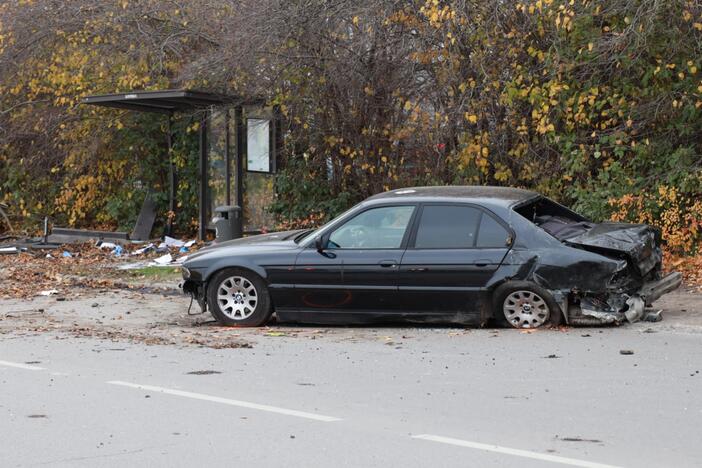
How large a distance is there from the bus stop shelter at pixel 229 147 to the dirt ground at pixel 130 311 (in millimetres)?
3302

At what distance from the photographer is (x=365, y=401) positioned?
825 centimetres

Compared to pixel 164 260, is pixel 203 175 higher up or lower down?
higher up

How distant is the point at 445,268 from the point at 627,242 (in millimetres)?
1811

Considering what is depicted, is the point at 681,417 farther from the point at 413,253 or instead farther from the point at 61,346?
the point at 61,346

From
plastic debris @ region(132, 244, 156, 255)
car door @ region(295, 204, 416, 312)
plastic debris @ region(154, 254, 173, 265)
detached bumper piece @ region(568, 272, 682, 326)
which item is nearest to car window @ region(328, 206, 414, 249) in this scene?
car door @ region(295, 204, 416, 312)

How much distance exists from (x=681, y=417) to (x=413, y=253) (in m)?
4.36

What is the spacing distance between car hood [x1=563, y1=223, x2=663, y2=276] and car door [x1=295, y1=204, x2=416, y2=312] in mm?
1744

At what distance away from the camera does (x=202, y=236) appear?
21.5 metres

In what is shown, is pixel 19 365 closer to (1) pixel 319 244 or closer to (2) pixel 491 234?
(1) pixel 319 244

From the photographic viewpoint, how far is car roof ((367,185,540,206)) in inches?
458

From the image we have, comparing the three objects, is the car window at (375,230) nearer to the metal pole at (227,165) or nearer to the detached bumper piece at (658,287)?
the detached bumper piece at (658,287)

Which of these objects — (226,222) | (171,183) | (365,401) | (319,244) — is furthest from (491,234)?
(171,183)

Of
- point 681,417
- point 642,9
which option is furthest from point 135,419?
point 642,9

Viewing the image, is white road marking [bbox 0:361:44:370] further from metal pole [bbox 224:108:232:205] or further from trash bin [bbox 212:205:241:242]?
metal pole [bbox 224:108:232:205]
